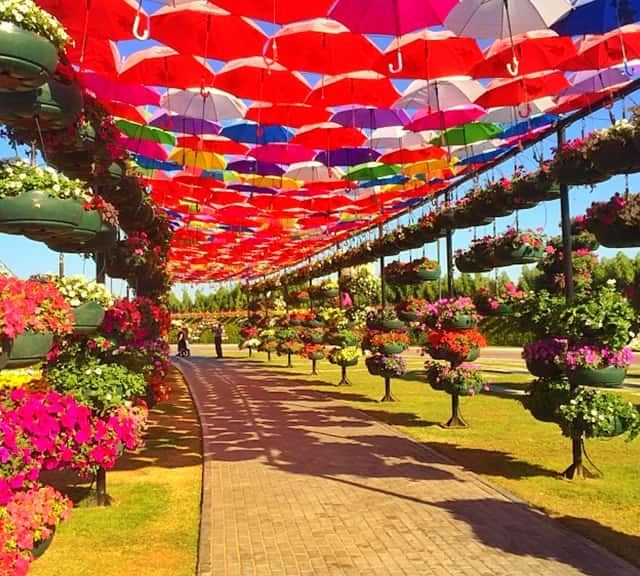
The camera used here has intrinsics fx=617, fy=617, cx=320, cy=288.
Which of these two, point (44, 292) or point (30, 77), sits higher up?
point (30, 77)

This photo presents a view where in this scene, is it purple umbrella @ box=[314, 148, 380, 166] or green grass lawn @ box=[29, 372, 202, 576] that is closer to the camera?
green grass lawn @ box=[29, 372, 202, 576]

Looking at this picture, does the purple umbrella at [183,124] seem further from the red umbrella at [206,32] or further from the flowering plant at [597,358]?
the flowering plant at [597,358]

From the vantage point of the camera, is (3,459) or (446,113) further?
Answer: (446,113)

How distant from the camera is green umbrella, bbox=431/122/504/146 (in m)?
11.0

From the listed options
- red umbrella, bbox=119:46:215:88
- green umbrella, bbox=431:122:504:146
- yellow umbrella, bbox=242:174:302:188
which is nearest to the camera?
red umbrella, bbox=119:46:215:88

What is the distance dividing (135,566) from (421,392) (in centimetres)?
1357

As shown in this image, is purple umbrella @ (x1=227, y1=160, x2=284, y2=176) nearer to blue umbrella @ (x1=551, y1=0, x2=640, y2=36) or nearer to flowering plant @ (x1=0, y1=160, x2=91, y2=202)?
blue umbrella @ (x1=551, y1=0, x2=640, y2=36)

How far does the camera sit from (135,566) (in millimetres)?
5441

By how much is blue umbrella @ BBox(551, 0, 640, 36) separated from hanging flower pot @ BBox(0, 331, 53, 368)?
19.6 ft

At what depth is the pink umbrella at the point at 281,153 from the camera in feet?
39.7

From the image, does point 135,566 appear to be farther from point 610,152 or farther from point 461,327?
point 461,327

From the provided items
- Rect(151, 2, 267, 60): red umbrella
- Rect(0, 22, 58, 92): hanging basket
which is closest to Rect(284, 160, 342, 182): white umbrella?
Rect(151, 2, 267, 60): red umbrella

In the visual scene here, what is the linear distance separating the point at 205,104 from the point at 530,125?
5520mm

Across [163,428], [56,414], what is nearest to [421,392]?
[163,428]
